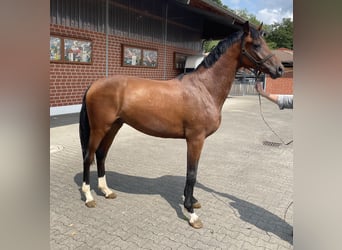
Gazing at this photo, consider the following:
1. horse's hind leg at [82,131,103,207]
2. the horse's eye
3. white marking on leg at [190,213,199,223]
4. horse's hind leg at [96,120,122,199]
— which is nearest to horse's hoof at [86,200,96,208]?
horse's hind leg at [82,131,103,207]

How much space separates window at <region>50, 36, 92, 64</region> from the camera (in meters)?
9.45

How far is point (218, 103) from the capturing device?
122 inches

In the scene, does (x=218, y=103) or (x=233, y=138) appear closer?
(x=218, y=103)

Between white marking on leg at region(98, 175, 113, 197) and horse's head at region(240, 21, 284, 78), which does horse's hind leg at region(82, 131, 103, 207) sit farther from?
horse's head at region(240, 21, 284, 78)

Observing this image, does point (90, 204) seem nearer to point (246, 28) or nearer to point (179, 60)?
point (246, 28)

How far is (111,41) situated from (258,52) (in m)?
9.66

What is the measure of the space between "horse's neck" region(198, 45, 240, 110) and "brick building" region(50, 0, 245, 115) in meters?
7.37

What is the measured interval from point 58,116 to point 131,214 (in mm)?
7626

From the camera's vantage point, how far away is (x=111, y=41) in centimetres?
1162

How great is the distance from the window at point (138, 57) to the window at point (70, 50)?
1890 millimetres

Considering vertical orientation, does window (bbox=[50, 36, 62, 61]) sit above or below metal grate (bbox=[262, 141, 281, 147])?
above

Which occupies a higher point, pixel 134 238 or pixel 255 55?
pixel 255 55
